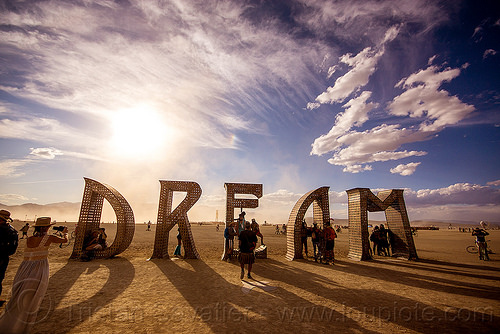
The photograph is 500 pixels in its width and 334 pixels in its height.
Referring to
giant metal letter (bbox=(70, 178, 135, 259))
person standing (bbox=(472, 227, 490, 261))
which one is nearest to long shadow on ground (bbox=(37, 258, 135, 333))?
giant metal letter (bbox=(70, 178, 135, 259))

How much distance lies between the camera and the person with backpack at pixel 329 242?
11.7 metres

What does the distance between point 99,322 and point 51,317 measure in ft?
4.51

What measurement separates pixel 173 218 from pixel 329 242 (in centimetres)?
927

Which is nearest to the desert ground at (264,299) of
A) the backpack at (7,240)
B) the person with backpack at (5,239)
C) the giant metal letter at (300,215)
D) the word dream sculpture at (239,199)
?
the person with backpack at (5,239)

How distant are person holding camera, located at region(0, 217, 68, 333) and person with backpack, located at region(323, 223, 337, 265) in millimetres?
11338

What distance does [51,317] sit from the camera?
5277 millimetres

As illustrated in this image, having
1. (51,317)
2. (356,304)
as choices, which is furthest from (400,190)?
(51,317)

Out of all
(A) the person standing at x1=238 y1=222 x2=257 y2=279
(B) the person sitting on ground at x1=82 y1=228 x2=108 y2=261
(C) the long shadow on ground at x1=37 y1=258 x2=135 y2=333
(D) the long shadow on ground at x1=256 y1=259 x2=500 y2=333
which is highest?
(A) the person standing at x1=238 y1=222 x2=257 y2=279

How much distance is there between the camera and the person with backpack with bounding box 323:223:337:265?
38.5 feet

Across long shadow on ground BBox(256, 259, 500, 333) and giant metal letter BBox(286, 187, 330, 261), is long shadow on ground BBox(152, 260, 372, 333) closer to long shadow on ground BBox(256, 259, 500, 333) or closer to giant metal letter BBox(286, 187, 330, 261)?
long shadow on ground BBox(256, 259, 500, 333)

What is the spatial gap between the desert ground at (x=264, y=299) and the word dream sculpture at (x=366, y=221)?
109 inches

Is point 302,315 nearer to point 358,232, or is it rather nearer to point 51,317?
point 51,317

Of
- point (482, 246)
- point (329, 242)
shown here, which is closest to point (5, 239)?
point (329, 242)

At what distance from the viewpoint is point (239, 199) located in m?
13.9
